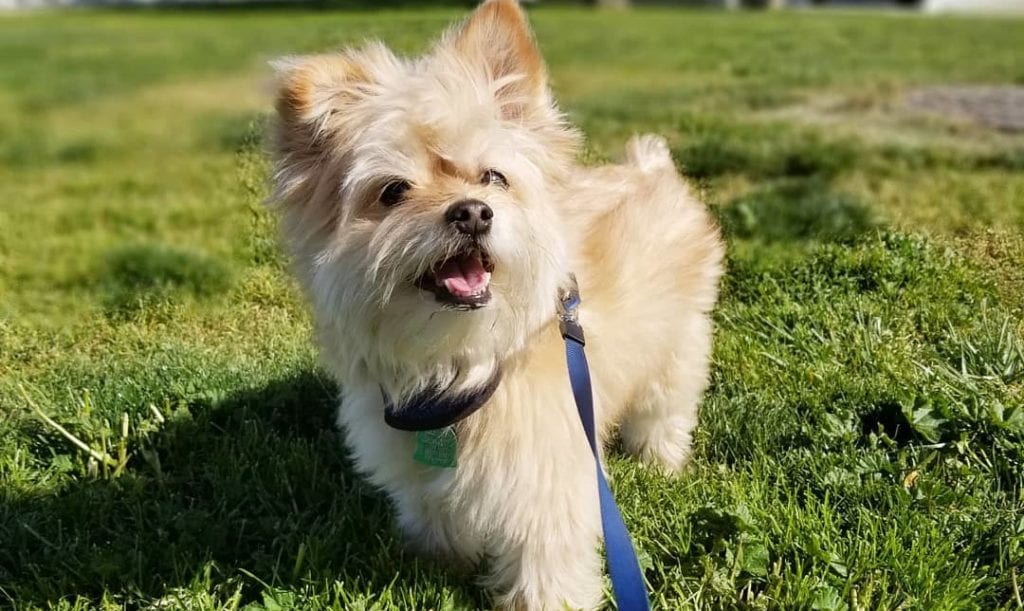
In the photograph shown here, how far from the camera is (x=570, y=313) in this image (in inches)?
98.2

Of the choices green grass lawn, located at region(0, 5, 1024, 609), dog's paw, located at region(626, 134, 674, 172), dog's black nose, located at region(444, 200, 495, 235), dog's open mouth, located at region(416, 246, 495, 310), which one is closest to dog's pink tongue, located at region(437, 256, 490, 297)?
dog's open mouth, located at region(416, 246, 495, 310)

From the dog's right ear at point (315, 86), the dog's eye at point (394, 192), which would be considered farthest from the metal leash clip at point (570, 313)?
the dog's right ear at point (315, 86)

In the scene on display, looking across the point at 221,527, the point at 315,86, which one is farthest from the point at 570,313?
the point at 221,527

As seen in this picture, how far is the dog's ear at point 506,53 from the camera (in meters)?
2.54

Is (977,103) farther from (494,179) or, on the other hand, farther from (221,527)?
(221,527)

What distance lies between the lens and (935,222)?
4.40 m

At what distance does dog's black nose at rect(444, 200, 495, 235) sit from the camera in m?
2.11

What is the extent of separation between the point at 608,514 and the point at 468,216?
885 millimetres

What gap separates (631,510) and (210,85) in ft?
23.3

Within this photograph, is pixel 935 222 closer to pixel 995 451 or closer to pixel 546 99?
pixel 995 451

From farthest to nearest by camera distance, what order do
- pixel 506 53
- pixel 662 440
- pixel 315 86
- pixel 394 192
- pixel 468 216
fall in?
pixel 662 440
pixel 506 53
pixel 315 86
pixel 394 192
pixel 468 216

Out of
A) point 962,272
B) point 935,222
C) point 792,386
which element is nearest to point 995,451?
point 792,386

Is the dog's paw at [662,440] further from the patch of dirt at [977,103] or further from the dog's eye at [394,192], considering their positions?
the patch of dirt at [977,103]

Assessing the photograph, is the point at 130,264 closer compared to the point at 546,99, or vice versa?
the point at 546,99
